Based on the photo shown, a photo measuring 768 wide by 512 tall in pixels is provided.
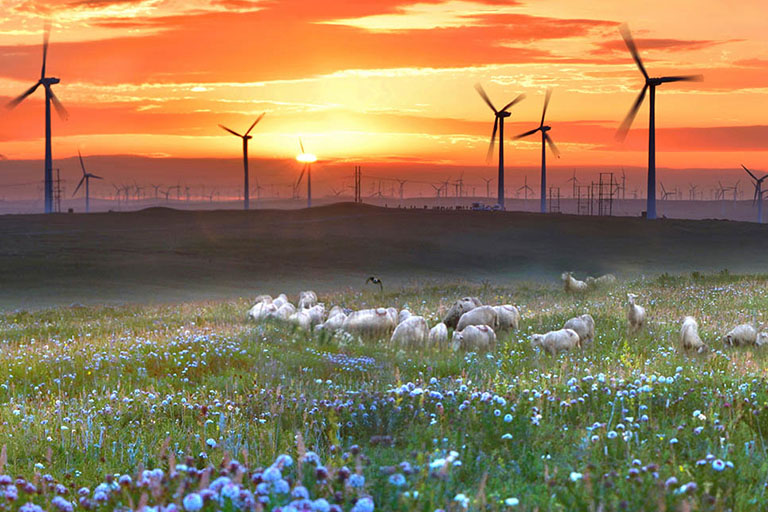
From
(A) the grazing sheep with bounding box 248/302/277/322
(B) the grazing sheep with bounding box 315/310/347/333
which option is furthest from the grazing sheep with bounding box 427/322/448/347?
(A) the grazing sheep with bounding box 248/302/277/322

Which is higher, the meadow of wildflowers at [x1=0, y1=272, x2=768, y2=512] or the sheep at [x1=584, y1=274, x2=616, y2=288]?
the meadow of wildflowers at [x1=0, y1=272, x2=768, y2=512]

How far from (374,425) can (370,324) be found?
1068 cm

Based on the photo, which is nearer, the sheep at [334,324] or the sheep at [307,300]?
the sheep at [334,324]

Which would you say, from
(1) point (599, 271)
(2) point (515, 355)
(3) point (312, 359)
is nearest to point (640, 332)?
(2) point (515, 355)

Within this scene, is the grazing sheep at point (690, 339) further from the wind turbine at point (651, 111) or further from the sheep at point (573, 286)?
the wind turbine at point (651, 111)

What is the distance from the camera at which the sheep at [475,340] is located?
56.6 ft

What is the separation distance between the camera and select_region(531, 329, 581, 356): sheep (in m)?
16.9

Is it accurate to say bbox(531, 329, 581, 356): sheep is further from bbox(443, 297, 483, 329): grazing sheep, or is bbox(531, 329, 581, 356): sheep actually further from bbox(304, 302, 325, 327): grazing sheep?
bbox(304, 302, 325, 327): grazing sheep

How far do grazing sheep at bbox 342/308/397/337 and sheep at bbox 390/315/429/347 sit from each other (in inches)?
63.1

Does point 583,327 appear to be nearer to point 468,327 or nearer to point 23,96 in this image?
point 468,327

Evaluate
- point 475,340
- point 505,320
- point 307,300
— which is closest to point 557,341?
point 475,340

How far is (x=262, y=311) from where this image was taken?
24984mm

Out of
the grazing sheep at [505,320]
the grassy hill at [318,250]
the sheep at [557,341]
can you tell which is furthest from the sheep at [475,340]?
the grassy hill at [318,250]

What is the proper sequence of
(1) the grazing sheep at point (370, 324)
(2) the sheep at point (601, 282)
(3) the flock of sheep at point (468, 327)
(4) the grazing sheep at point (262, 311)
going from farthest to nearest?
(2) the sheep at point (601, 282), (4) the grazing sheep at point (262, 311), (1) the grazing sheep at point (370, 324), (3) the flock of sheep at point (468, 327)
